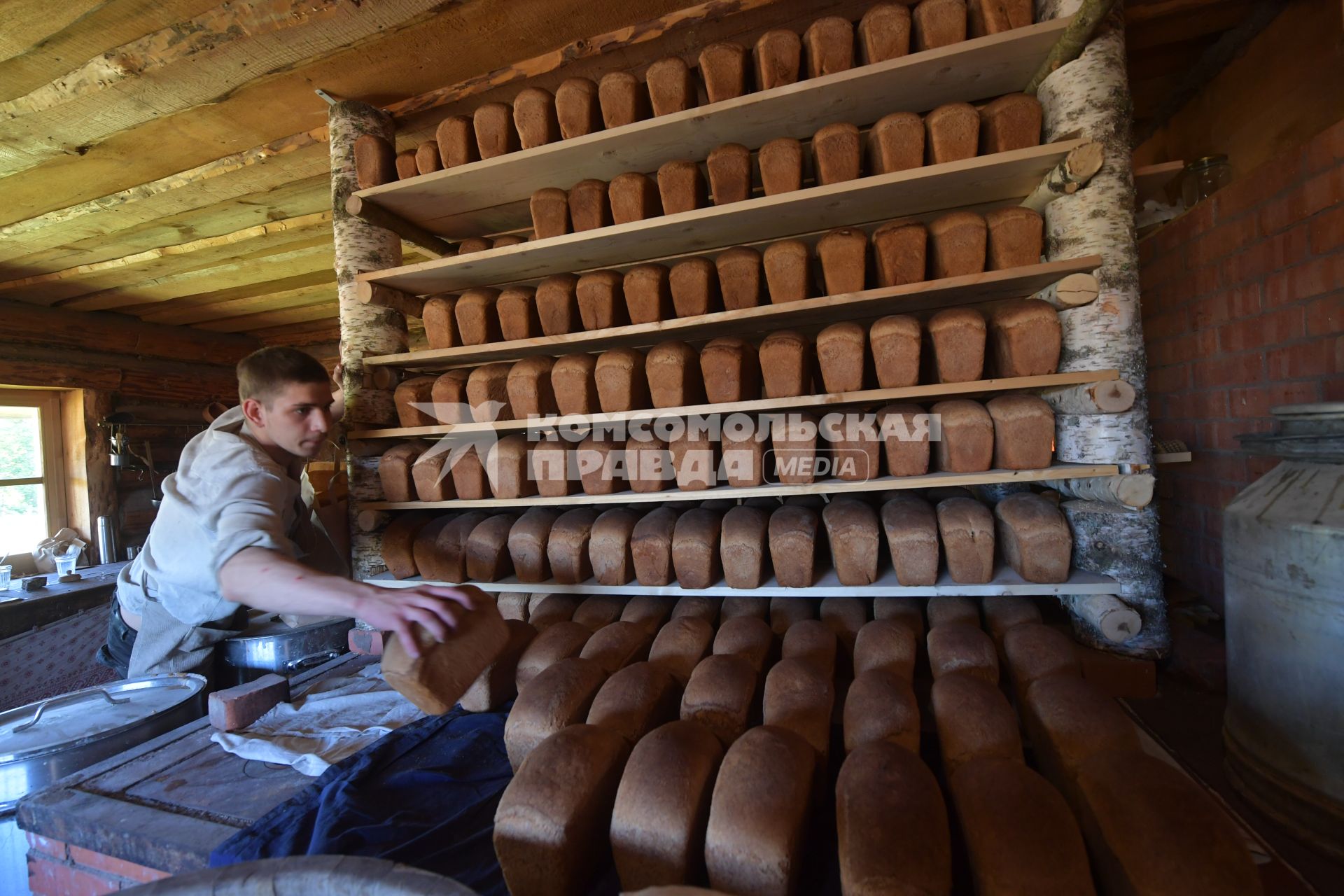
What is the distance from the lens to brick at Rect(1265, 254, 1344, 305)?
1899 millimetres

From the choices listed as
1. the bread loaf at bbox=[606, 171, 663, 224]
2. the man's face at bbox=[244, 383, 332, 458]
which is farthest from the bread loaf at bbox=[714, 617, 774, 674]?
the man's face at bbox=[244, 383, 332, 458]

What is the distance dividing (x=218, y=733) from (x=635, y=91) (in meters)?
2.98

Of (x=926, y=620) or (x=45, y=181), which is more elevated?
(x=45, y=181)

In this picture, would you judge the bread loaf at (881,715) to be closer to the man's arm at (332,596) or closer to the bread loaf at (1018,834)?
the bread loaf at (1018,834)

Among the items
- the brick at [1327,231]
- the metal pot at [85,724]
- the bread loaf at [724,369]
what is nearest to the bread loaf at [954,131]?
the bread loaf at [724,369]

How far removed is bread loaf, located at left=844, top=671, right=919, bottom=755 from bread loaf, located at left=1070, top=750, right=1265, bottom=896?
35 cm

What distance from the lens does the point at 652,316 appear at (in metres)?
2.51

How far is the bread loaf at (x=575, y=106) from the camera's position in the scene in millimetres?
2529

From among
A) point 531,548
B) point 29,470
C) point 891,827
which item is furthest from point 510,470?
point 29,470

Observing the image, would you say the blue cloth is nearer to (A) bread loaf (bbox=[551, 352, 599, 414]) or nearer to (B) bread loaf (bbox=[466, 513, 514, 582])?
(B) bread loaf (bbox=[466, 513, 514, 582])

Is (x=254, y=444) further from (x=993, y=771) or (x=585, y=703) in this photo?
(x=993, y=771)

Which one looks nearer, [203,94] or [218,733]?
[218,733]

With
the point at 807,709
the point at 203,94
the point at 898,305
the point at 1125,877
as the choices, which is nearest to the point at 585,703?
the point at 807,709

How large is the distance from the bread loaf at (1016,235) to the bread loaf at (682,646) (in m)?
1.78
